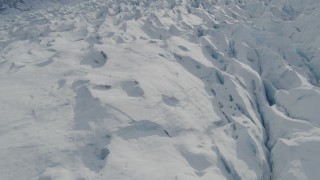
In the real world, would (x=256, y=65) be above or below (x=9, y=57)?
above

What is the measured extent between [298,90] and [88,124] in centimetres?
409

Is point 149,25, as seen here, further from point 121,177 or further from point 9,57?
point 121,177

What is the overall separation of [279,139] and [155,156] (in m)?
2.07

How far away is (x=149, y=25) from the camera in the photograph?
1202cm

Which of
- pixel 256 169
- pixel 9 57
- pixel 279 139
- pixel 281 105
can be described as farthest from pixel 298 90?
pixel 9 57

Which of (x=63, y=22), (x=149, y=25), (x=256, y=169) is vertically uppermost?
(x=256, y=169)

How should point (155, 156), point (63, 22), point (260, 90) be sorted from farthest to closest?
point (63, 22), point (260, 90), point (155, 156)

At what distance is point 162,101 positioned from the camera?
7.27 meters

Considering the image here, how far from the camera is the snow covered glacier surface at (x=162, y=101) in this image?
5680mm

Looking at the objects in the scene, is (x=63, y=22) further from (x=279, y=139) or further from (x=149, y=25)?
(x=279, y=139)

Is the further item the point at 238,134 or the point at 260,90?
the point at 260,90

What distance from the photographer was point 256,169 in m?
6.10

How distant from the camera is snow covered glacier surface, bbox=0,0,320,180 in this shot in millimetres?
5680

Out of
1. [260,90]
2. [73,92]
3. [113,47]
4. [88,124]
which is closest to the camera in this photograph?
[88,124]
